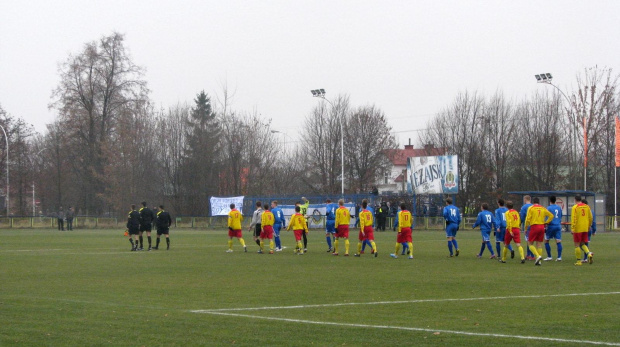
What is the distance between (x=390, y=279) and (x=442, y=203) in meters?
39.4

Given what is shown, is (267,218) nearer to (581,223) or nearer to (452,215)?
(452,215)

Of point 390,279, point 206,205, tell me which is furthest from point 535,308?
point 206,205

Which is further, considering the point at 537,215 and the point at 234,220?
the point at 234,220

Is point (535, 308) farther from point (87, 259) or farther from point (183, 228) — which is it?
point (183, 228)

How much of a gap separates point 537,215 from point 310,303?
11.3m

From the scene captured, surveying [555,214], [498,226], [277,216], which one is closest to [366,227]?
[277,216]

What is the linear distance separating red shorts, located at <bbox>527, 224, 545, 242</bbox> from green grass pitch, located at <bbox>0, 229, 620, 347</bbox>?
824 mm

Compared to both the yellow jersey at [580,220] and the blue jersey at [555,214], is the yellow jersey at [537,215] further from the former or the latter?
the blue jersey at [555,214]

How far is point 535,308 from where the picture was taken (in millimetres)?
12211

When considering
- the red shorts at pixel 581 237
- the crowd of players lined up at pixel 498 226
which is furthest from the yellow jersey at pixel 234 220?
the red shorts at pixel 581 237

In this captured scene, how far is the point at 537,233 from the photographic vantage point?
880 inches

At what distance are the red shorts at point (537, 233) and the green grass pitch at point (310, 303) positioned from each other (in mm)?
824

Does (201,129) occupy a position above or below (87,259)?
above

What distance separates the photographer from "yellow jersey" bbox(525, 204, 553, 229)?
22297mm
